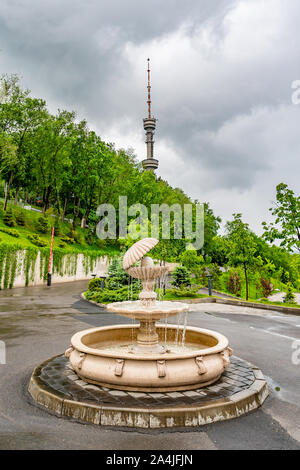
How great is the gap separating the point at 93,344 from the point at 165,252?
1905cm

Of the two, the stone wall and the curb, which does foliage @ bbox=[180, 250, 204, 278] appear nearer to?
the stone wall

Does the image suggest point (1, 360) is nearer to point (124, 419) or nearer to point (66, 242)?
point (124, 419)

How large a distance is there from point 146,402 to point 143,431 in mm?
497

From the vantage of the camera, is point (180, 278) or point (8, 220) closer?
point (180, 278)

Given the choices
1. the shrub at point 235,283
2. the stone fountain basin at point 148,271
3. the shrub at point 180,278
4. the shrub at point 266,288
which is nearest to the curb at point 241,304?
the shrub at point 180,278

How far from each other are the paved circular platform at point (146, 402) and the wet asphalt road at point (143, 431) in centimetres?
13

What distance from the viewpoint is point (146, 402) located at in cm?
471

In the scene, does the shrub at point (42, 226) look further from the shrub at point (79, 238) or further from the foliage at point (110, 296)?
the foliage at point (110, 296)

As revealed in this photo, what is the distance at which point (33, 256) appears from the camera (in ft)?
95.8

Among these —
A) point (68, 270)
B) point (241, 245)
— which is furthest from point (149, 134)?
point (241, 245)

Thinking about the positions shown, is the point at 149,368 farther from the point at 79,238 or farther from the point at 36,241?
the point at 79,238

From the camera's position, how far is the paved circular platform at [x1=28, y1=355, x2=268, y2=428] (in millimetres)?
4363

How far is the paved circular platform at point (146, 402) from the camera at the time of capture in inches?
172
